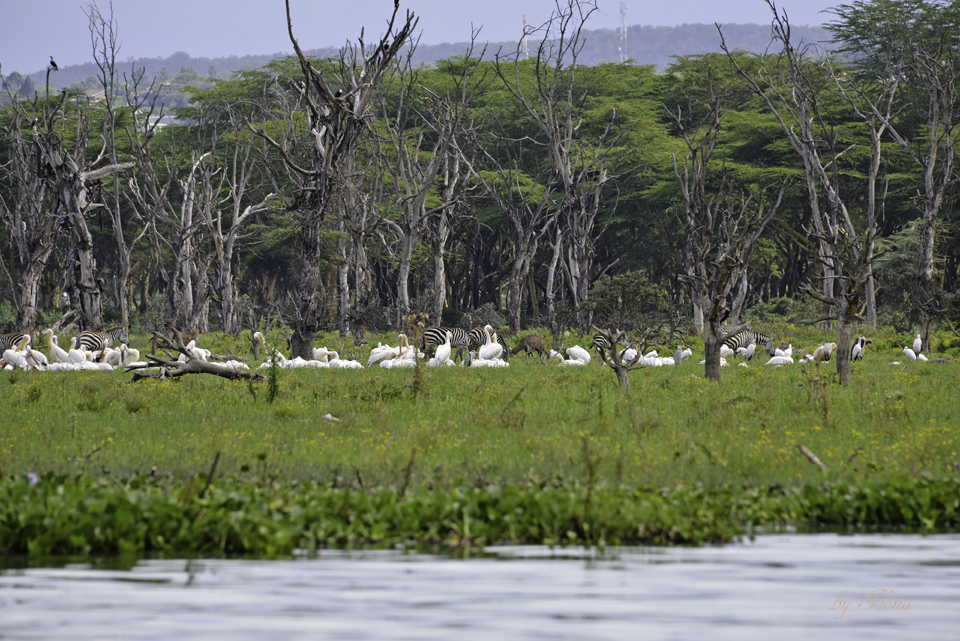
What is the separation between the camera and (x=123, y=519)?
7.18 meters

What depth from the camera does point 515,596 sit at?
6020 millimetres

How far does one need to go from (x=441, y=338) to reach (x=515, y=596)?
24.7 meters

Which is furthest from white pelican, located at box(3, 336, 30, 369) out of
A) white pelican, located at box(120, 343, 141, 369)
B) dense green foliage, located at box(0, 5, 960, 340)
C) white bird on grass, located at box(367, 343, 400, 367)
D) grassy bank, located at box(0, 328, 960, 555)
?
dense green foliage, located at box(0, 5, 960, 340)

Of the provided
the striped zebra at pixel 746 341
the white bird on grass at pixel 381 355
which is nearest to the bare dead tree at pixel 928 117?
the striped zebra at pixel 746 341

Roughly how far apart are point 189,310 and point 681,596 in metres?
41.0

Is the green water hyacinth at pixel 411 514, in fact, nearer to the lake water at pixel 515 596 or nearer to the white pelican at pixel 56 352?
the lake water at pixel 515 596

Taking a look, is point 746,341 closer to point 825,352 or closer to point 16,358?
point 825,352

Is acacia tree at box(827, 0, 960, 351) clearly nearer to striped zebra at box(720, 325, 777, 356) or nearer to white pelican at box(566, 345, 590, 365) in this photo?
striped zebra at box(720, 325, 777, 356)

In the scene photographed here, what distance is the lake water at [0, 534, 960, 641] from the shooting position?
17.7 ft

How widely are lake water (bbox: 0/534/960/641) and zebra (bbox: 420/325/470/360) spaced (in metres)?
22.6

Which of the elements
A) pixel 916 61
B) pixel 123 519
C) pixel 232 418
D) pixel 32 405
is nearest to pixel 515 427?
pixel 232 418

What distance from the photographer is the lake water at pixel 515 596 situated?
5.39 meters

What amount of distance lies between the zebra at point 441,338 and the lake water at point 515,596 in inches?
888

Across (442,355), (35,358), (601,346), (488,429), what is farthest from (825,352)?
(35,358)
